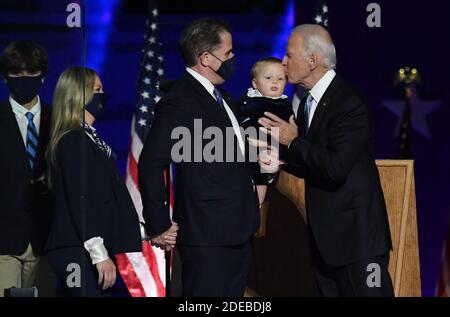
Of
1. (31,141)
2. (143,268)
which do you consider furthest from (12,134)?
(143,268)

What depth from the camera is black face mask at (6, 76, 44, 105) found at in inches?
216

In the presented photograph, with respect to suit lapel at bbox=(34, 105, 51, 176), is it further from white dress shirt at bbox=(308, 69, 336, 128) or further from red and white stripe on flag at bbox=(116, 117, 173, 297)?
red and white stripe on flag at bbox=(116, 117, 173, 297)

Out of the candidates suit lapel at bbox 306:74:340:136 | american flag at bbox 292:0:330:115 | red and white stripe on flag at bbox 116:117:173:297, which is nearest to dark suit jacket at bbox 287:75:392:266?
suit lapel at bbox 306:74:340:136

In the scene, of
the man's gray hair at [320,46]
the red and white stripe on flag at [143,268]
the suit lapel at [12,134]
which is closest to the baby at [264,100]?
the man's gray hair at [320,46]

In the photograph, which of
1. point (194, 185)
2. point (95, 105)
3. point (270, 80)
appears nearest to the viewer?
point (194, 185)

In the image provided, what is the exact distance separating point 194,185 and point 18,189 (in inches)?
34.9

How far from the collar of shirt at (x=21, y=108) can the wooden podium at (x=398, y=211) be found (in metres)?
1.55

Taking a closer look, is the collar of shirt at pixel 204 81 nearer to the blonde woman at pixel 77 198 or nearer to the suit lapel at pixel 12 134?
the blonde woman at pixel 77 198

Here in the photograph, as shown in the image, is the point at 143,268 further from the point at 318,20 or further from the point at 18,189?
the point at 18,189

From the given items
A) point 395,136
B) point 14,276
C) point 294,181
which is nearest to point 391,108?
point 395,136

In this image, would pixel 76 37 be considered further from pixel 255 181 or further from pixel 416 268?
pixel 416 268

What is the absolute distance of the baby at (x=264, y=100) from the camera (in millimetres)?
5773

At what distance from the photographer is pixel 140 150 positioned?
8.01m

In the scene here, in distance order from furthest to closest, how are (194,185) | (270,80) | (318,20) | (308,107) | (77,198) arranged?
(318,20) → (270,80) → (308,107) → (77,198) → (194,185)
